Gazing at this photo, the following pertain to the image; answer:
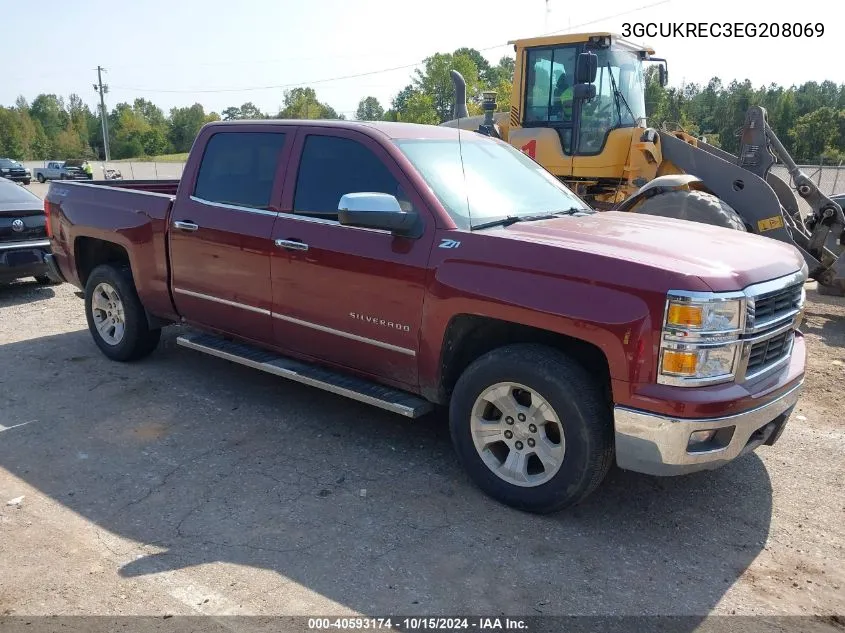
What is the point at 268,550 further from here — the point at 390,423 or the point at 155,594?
the point at 390,423

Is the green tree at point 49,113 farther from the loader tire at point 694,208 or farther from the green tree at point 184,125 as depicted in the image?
the loader tire at point 694,208

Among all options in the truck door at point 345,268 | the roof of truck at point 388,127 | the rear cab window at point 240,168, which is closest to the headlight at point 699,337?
the truck door at point 345,268

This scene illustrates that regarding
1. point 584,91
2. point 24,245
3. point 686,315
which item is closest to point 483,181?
point 686,315

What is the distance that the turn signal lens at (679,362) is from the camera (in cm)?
323

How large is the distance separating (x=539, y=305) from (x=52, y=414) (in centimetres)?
371

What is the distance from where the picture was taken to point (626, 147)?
8812mm

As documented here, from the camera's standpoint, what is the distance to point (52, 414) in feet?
16.9

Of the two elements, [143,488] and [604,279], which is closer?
[604,279]

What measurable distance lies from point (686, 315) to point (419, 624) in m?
1.78

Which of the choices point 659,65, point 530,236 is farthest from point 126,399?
point 659,65

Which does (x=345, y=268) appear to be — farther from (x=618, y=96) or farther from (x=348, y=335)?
(x=618, y=96)

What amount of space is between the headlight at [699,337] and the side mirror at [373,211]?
60.3 inches

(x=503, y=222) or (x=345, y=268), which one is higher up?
(x=503, y=222)

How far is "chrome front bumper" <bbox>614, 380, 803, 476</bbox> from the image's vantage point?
3266 mm
